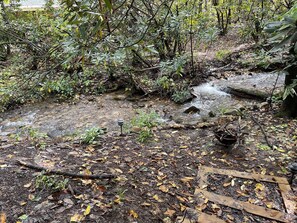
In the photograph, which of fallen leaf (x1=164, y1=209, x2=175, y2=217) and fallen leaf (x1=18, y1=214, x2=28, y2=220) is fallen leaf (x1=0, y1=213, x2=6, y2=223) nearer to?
fallen leaf (x1=18, y1=214, x2=28, y2=220)

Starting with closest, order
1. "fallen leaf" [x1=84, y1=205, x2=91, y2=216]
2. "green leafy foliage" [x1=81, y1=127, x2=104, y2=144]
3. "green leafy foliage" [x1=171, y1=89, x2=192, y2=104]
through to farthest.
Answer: "fallen leaf" [x1=84, y1=205, x2=91, y2=216] → "green leafy foliage" [x1=81, y1=127, x2=104, y2=144] → "green leafy foliage" [x1=171, y1=89, x2=192, y2=104]

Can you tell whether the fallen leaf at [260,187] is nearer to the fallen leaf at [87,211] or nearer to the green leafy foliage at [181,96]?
the fallen leaf at [87,211]

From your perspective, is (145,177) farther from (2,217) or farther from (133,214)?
(2,217)

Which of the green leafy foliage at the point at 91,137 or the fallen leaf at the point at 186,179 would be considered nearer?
the fallen leaf at the point at 186,179

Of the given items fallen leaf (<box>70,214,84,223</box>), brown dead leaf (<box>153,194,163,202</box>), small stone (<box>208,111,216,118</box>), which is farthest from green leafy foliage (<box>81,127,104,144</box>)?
small stone (<box>208,111,216,118</box>)

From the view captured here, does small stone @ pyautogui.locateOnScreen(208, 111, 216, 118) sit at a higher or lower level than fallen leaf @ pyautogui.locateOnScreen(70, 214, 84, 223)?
lower

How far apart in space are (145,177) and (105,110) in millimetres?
3258

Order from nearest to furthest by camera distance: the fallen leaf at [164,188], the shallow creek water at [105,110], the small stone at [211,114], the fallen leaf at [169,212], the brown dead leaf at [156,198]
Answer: the fallen leaf at [169,212] < the brown dead leaf at [156,198] < the fallen leaf at [164,188] < the shallow creek water at [105,110] < the small stone at [211,114]

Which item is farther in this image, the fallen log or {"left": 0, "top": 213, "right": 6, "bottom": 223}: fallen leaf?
the fallen log

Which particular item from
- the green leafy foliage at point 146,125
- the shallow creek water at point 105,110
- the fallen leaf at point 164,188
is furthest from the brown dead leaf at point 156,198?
the shallow creek water at point 105,110

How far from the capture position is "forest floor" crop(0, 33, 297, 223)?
214 centimetres

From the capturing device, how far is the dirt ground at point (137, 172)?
213 centimetres

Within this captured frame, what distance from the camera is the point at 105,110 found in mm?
5816

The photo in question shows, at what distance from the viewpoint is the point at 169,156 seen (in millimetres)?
3379
